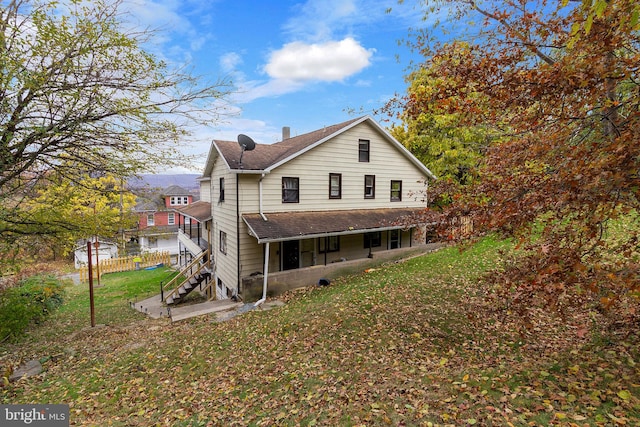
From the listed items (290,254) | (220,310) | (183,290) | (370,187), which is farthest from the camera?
(370,187)

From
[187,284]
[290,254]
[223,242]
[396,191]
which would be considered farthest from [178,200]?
[396,191]

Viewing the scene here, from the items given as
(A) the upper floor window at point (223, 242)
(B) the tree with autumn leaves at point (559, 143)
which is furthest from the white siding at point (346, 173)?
(B) the tree with autumn leaves at point (559, 143)

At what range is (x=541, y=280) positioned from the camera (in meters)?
3.85

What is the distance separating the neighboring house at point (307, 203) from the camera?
13.4m

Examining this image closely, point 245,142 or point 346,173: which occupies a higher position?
point 245,142

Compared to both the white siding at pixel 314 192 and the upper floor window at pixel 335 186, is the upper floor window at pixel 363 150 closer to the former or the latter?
the white siding at pixel 314 192

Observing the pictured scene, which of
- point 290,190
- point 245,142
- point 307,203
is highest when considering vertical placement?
point 245,142

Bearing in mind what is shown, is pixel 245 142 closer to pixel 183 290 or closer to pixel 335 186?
pixel 335 186

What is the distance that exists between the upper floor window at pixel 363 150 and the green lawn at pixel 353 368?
7.79 metres

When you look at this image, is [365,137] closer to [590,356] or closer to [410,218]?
[410,218]

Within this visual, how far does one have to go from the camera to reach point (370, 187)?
1722 cm

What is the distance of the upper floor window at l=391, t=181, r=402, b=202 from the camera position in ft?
59.5

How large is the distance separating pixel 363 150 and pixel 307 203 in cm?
444

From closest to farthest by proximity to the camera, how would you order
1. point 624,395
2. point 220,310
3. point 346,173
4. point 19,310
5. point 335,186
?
point 624,395 → point 19,310 → point 220,310 → point 335,186 → point 346,173
